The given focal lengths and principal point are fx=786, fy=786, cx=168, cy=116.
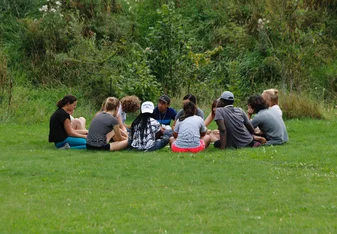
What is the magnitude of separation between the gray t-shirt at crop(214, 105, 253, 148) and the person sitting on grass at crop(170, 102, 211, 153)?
40cm

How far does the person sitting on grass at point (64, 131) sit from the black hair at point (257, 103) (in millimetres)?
3433

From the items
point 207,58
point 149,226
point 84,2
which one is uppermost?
point 84,2

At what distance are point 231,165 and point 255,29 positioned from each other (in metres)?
17.8

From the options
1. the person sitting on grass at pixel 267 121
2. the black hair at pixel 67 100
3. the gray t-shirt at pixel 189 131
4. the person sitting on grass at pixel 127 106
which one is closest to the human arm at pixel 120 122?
the person sitting on grass at pixel 127 106

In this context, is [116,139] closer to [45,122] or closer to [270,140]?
[270,140]

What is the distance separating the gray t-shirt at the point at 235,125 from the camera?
15055 millimetres

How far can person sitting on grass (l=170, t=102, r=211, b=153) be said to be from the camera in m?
14.8

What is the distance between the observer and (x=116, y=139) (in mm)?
15445

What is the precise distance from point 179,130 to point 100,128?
1548 mm

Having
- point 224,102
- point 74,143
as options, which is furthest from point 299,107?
point 74,143

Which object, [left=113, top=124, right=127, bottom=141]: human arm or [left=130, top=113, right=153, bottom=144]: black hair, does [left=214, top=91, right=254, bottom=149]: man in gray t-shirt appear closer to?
[left=130, top=113, right=153, bottom=144]: black hair

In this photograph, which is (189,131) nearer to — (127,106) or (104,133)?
(104,133)

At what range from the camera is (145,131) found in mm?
15188

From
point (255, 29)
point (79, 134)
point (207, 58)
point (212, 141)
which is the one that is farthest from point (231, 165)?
point (255, 29)
